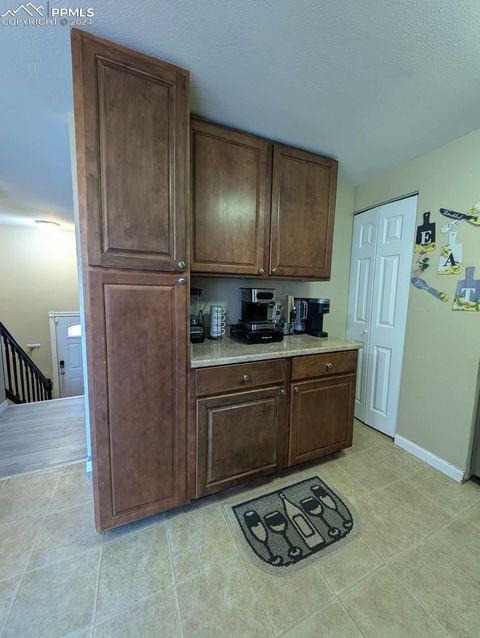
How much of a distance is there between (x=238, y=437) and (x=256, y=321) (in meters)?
0.82

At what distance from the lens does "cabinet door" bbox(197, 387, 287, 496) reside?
1476 millimetres

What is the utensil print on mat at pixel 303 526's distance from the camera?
134cm

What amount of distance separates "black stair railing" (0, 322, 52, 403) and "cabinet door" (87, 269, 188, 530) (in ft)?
8.86

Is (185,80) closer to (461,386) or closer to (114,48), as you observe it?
(114,48)

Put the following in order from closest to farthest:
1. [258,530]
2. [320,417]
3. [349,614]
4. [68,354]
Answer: [349,614] < [258,530] < [320,417] < [68,354]

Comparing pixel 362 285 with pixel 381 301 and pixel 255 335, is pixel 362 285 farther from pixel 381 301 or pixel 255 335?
pixel 255 335

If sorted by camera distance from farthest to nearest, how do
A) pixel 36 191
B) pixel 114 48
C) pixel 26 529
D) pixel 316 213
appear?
pixel 36 191
pixel 316 213
pixel 26 529
pixel 114 48

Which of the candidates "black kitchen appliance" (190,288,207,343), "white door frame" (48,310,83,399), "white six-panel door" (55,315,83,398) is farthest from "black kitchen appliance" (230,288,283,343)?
"white door frame" (48,310,83,399)

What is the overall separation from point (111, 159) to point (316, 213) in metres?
1.45

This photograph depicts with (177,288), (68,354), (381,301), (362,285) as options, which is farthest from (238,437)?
(68,354)

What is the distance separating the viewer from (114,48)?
43.9 inches

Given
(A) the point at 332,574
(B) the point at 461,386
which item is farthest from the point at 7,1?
(B) the point at 461,386

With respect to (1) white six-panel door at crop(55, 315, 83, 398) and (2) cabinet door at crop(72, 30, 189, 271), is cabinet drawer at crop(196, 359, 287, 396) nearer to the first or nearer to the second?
(2) cabinet door at crop(72, 30, 189, 271)

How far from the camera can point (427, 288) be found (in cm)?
197
